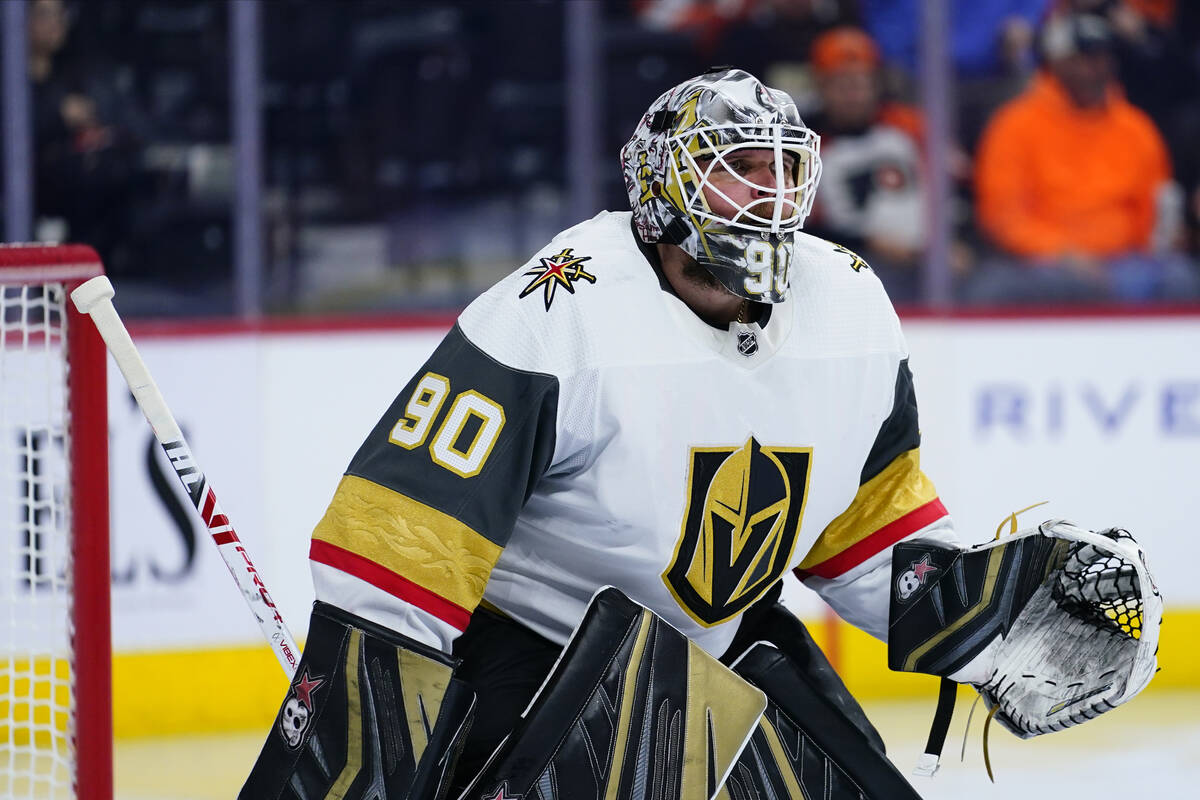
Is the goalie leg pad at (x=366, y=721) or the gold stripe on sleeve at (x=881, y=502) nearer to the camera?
the goalie leg pad at (x=366, y=721)

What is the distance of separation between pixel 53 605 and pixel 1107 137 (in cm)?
287

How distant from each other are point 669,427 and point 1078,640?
52 cm

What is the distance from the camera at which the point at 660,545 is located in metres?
1.63

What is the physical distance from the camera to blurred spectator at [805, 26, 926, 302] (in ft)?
13.0

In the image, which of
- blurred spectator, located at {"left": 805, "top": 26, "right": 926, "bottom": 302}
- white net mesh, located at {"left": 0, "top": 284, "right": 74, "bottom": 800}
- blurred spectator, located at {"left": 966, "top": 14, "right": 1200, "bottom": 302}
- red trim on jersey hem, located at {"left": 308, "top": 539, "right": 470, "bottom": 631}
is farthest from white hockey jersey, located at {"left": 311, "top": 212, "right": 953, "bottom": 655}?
blurred spectator, located at {"left": 966, "top": 14, "right": 1200, "bottom": 302}

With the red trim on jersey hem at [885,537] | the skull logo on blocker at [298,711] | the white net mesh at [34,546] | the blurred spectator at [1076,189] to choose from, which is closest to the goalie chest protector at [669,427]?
the red trim on jersey hem at [885,537]

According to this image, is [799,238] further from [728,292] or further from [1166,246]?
[1166,246]

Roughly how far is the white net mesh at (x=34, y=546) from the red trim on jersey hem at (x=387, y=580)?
0.60m

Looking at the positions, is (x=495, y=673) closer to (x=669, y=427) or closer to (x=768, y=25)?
(x=669, y=427)

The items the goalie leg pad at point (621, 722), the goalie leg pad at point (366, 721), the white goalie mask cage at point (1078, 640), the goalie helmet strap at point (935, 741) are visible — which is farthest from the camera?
the goalie helmet strap at point (935, 741)

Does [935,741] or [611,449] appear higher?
[611,449]

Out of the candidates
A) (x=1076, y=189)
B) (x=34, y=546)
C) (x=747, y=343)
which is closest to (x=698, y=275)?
(x=747, y=343)

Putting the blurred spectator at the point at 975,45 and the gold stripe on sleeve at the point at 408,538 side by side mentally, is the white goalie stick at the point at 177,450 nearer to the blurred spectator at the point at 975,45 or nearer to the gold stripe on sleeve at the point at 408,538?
the gold stripe on sleeve at the point at 408,538

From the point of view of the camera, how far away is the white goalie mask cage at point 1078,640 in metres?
1.68
